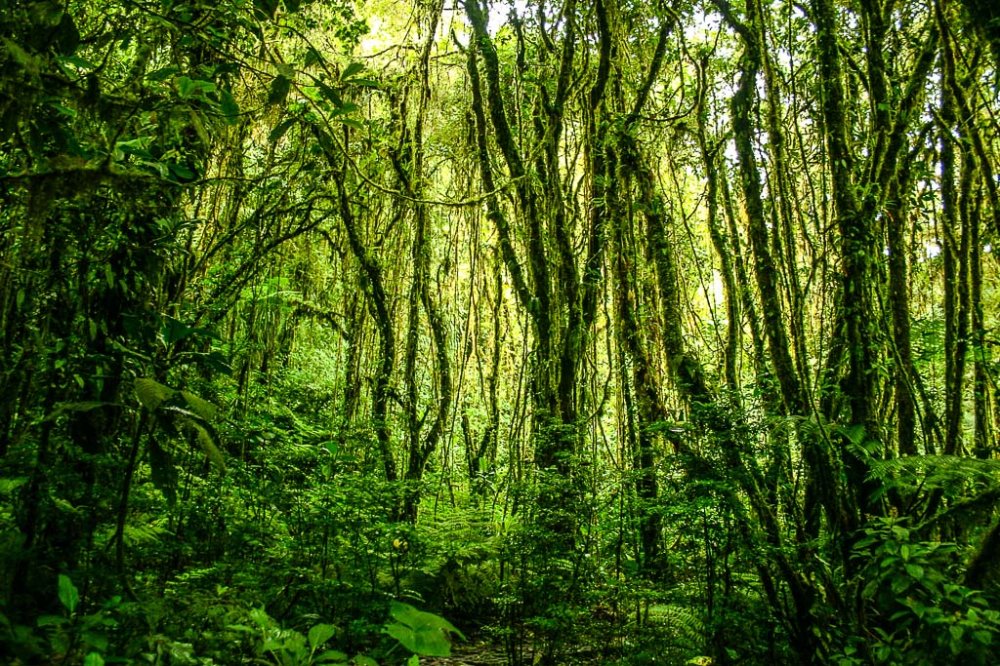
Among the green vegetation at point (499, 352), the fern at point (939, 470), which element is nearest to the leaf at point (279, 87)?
the green vegetation at point (499, 352)

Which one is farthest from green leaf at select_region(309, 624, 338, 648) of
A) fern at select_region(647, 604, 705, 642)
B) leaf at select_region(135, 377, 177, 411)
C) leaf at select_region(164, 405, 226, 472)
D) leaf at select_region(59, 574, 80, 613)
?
fern at select_region(647, 604, 705, 642)

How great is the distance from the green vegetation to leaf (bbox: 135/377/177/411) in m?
0.08

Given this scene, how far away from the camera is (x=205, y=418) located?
6.89 ft

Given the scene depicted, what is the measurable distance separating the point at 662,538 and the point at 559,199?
9.18 feet

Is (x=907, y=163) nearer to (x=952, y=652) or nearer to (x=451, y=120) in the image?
(x=952, y=652)

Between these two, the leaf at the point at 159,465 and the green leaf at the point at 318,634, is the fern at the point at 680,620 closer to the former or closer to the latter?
the green leaf at the point at 318,634

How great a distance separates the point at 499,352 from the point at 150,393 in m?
4.48

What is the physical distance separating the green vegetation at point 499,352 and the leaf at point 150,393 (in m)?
0.08

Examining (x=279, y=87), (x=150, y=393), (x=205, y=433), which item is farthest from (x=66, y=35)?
(x=205, y=433)

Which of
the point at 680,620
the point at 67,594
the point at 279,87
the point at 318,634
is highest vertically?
the point at 279,87

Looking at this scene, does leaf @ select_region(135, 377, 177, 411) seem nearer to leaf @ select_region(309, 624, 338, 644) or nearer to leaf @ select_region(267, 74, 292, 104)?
leaf @ select_region(309, 624, 338, 644)

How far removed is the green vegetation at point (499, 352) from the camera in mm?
2461

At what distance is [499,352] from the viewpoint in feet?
20.7

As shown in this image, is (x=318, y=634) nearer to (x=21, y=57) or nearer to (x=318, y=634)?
(x=318, y=634)
